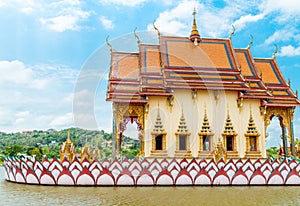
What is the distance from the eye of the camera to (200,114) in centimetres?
1518

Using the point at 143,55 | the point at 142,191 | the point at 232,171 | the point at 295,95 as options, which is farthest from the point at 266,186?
the point at 143,55

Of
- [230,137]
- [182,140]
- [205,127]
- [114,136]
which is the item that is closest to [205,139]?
[205,127]

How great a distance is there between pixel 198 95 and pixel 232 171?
5.61 meters

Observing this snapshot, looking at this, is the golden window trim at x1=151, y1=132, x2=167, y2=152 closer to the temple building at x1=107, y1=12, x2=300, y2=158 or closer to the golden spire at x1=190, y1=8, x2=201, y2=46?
the temple building at x1=107, y1=12, x2=300, y2=158

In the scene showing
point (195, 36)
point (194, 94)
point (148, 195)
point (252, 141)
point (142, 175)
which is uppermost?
point (195, 36)

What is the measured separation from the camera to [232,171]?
409 inches

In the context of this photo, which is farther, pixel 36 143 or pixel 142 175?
pixel 36 143

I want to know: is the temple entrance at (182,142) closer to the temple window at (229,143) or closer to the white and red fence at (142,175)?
the temple window at (229,143)

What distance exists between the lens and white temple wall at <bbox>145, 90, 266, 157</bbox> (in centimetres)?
1468

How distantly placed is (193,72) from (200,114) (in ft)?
7.09

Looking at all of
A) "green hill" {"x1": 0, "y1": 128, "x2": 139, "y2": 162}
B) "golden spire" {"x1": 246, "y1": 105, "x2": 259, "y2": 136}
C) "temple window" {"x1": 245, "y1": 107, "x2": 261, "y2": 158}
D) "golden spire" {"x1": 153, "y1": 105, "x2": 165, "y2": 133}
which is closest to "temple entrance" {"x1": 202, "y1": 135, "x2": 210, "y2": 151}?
"temple window" {"x1": 245, "y1": 107, "x2": 261, "y2": 158}

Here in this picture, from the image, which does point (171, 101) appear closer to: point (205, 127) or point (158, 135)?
point (158, 135)

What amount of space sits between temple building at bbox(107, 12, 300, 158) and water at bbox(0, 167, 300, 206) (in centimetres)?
490

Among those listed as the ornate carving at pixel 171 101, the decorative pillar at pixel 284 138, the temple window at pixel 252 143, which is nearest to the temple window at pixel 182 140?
the ornate carving at pixel 171 101
